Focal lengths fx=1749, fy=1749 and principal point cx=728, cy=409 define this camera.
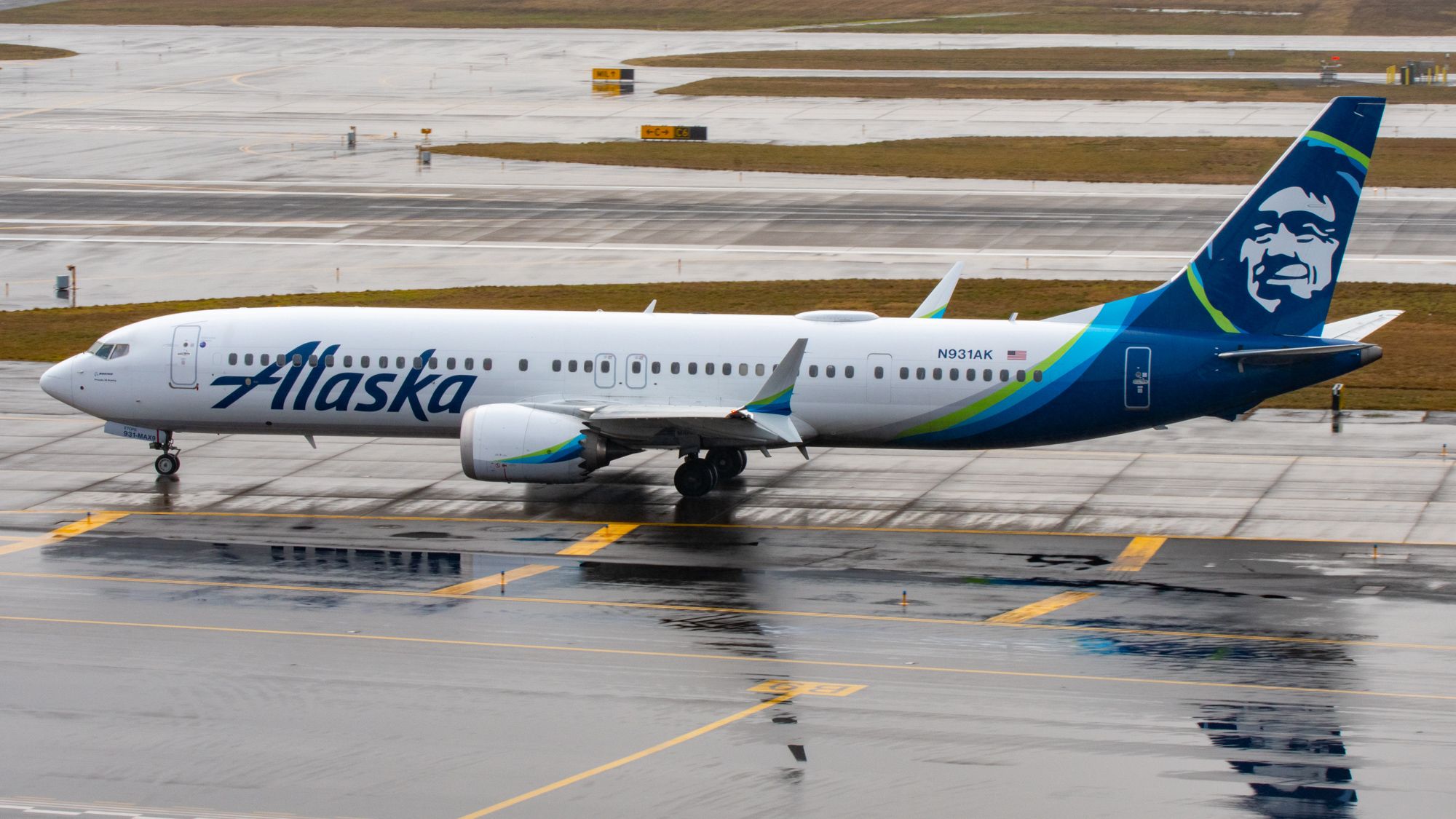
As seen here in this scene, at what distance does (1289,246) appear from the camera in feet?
127

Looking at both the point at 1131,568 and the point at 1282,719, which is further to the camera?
the point at 1131,568

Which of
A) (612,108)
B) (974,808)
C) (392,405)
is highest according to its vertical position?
(612,108)

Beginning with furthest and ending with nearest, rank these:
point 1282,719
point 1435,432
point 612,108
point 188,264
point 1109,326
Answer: point 612,108 → point 188,264 → point 1435,432 → point 1109,326 → point 1282,719

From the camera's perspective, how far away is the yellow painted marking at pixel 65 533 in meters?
35.5

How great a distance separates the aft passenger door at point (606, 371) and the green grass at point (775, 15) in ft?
413

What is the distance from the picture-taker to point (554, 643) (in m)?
29.4

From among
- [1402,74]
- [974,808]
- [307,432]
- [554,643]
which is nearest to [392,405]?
[307,432]

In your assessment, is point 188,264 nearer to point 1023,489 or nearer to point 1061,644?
point 1023,489

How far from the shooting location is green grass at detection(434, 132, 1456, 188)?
87.5 metres

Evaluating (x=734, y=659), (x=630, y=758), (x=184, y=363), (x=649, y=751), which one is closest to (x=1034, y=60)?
(x=184, y=363)

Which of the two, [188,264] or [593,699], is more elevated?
[188,264]

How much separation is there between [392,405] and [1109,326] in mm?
16535

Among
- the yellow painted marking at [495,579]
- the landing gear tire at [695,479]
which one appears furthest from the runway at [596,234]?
the yellow painted marking at [495,579]

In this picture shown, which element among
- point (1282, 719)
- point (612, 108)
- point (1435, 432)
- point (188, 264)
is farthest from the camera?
point (612, 108)
